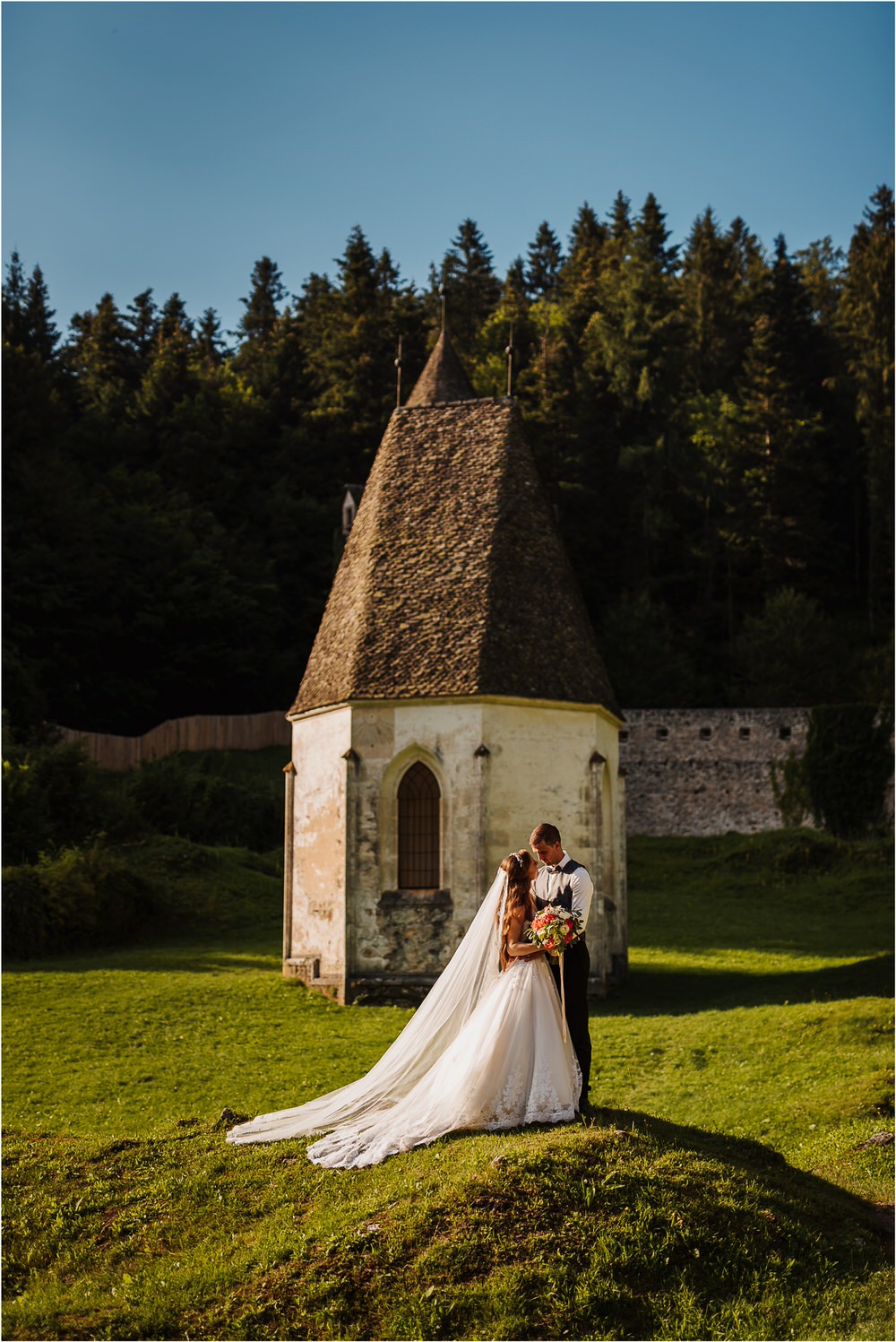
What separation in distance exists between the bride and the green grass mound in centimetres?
26

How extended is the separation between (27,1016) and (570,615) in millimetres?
11359

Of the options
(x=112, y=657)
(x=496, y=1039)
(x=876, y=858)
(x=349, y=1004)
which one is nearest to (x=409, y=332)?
(x=112, y=657)

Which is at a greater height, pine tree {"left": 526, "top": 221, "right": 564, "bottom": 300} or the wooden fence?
pine tree {"left": 526, "top": 221, "right": 564, "bottom": 300}

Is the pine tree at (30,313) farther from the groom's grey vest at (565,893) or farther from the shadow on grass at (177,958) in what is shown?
the groom's grey vest at (565,893)

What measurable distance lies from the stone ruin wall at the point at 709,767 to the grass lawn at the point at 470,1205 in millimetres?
24433

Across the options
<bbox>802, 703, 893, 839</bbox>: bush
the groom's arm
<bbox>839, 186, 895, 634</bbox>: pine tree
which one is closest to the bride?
the groom's arm

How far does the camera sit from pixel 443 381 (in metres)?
30.2

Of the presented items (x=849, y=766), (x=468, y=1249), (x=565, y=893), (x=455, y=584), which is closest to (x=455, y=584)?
(x=455, y=584)

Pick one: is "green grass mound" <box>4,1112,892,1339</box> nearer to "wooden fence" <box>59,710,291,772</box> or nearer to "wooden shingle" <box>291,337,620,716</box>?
"wooden shingle" <box>291,337,620,716</box>

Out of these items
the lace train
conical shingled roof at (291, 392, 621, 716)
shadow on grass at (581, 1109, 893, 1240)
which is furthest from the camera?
conical shingled roof at (291, 392, 621, 716)

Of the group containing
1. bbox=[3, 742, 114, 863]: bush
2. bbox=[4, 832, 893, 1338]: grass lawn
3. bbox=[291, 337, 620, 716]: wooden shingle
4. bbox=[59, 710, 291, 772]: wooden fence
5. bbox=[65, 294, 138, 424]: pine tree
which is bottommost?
bbox=[4, 832, 893, 1338]: grass lawn

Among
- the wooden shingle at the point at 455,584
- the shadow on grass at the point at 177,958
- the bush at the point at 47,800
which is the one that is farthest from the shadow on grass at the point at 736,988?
the bush at the point at 47,800

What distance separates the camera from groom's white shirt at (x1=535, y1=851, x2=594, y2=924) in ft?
33.9

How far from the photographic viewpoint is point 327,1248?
846 centimetres
